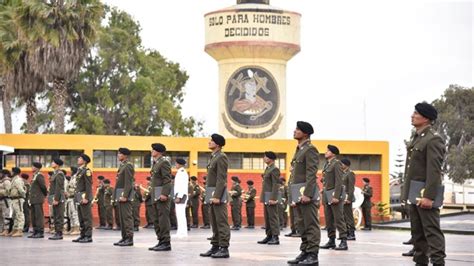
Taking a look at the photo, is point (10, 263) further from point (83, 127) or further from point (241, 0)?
point (83, 127)

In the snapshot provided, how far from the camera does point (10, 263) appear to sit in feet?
53.5

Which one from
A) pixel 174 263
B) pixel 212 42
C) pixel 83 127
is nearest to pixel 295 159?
pixel 174 263

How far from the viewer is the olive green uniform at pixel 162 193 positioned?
19359 millimetres

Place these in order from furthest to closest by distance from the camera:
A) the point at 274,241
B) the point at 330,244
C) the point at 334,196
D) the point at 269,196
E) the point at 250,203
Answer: the point at 250,203 → the point at 269,196 → the point at 274,241 → the point at 334,196 → the point at 330,244

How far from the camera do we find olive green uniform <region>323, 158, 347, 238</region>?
68.0ft

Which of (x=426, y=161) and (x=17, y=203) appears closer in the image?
(x=426, y=161)

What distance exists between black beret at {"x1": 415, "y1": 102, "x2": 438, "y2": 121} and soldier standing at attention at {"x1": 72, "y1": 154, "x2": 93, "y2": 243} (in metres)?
11.3

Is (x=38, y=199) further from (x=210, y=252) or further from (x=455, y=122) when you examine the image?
(x=455, y=122)

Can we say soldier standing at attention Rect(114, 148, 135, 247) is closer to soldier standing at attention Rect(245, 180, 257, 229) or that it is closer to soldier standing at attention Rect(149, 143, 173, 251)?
soldier standing at attention Rect(149, 143, 173, 251)

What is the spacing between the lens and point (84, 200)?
23203 millimetres

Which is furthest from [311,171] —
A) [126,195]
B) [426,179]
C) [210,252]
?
[126,195]

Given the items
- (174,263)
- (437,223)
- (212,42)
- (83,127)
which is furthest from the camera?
(83,127)

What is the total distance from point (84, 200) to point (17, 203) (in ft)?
15.5

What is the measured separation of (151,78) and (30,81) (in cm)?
1879
